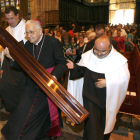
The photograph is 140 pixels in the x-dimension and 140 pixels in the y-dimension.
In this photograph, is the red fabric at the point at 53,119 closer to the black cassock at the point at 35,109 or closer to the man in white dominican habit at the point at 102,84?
the black cassock at the point at 35,109

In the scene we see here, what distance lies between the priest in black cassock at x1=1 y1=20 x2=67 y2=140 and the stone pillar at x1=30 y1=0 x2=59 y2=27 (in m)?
14.3

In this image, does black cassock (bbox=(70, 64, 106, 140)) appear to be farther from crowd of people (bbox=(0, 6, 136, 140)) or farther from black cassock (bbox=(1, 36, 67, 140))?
black cassock (bbox=(1, 36, 67, 140))

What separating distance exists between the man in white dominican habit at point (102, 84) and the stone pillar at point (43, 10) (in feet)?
47.6

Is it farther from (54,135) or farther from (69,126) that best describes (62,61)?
(69,126)

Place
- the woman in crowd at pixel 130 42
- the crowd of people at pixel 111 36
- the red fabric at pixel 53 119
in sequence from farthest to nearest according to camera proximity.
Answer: the woman in crowd at pixel 130 42, the crowd of people at pixel 111 36, the red fabric at pixel 53 119

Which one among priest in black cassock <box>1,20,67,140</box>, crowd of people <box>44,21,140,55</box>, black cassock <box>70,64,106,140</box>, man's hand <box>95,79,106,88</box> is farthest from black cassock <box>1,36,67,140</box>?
crowd of people <box>44,21,140,55</box>

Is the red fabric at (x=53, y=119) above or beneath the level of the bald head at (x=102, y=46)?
beneath

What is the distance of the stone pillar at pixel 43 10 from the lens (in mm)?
16078

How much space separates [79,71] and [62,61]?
0.35 meters

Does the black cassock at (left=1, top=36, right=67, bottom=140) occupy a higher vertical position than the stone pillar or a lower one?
lower

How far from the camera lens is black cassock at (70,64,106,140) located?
8.37 feet

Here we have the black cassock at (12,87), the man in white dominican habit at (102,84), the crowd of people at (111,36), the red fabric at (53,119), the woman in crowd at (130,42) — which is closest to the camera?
the man in white dominican habit at (102,84)

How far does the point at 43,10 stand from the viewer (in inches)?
645

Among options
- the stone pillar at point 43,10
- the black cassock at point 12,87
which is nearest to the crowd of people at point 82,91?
the black cassock at point 12,87
